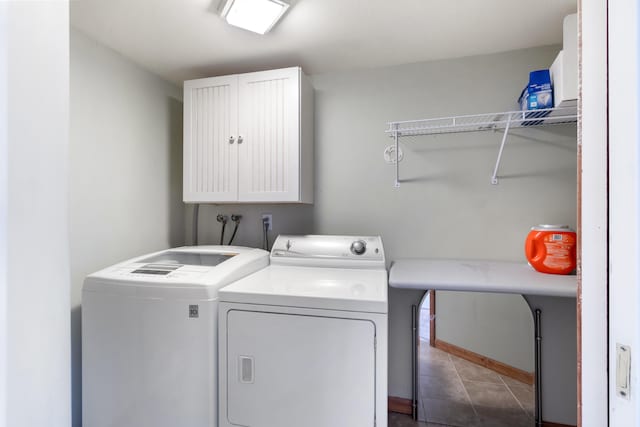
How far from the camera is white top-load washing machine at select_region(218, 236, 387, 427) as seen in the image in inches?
51.7

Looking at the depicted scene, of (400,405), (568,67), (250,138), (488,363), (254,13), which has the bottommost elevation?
(400,405)

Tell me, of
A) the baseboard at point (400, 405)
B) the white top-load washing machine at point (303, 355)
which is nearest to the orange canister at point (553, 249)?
the white top-load washing machine at point (303, 355)

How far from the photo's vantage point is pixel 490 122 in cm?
194

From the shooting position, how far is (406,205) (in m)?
2.22

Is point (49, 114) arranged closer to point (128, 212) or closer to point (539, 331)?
point (128, 212)

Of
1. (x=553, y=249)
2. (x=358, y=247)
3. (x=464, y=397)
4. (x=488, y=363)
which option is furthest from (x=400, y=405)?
(x=553, y=249)

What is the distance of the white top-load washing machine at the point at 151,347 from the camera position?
1.46 metres

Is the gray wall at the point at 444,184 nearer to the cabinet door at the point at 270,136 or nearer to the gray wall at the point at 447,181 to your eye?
the gray wall at the point at 447,181

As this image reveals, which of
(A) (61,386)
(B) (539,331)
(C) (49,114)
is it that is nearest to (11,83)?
(C) (49,114)

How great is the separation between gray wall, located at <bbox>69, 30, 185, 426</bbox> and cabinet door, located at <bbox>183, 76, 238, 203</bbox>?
312 millimetres

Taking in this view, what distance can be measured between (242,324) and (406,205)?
1.39 m

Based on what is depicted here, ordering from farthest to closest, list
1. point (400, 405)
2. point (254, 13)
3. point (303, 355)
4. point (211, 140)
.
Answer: point (211, 140) < point (400, 405) < point (254, 13) < point (303, 355)

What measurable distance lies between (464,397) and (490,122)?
1810 mm
